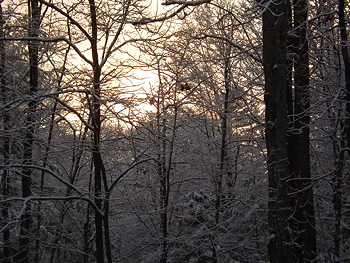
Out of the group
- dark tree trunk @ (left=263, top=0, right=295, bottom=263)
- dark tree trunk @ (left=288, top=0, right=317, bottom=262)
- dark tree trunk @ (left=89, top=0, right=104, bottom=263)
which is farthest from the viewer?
dark tree trunk @ (left=89, top=0, right=104, bottom=263)

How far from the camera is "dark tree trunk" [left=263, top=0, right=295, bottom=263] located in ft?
14.3

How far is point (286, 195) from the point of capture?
445cm

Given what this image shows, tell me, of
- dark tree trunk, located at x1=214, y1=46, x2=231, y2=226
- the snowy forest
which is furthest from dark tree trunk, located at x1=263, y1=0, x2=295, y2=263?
dark tree trunk, located at x1=214, y1=46, x2=231, y2=226

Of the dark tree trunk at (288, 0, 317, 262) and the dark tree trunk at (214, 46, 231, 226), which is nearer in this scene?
the dark tree trunk at (288, 0, 317, 262)

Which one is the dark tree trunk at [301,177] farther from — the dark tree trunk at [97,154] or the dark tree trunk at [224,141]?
the dark tree trunk at [224,141]

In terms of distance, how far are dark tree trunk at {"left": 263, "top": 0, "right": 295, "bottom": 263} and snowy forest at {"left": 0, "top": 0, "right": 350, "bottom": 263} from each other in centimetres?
2

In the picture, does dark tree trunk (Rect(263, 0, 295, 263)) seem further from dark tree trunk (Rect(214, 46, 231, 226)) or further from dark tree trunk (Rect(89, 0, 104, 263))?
dark tree trunk (Rect(214, 46, 231, 226))

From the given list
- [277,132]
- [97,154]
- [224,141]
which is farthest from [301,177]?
[224,141]

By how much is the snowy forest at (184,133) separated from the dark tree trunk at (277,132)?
2 cm

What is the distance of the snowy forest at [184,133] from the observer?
528 centimetres

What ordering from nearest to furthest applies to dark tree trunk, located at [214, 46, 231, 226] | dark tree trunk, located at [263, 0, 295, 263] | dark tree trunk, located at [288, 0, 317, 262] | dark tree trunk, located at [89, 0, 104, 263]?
dark tree trunk, located at [263, 0, 295, 263]
dark tree trunk, located at [288, 0, 317, 262]
dark tree trunk, located at [89, 0, 104, 263]
dark tree trunk, located at [214, 46, 231, 226]

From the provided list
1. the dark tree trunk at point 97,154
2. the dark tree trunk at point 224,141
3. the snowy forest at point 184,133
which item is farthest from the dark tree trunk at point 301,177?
the dark tree trunk at point 224,141

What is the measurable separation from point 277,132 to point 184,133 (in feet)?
24.0

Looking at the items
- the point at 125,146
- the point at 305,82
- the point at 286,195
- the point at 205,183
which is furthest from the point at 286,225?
the point at 205,183
